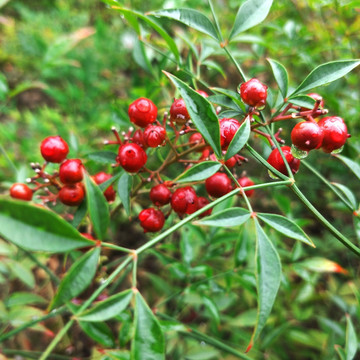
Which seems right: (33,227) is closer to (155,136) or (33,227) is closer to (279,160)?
(155,136)

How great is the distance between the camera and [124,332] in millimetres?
879

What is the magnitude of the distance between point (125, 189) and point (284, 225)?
347 millimetres

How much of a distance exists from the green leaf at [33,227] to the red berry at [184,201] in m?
0.29

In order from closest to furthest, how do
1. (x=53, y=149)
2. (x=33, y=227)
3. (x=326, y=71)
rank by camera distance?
(x=33, y=227)
(x=326, y=71)
(x=53, y=149)

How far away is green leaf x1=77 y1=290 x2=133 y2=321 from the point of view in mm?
532

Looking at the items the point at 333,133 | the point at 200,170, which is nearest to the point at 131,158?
the point at 200,170

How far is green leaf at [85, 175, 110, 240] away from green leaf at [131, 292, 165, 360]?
0.14m

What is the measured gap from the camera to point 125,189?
Result: 0.76m

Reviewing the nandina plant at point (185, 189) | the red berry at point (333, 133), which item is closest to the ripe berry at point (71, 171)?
the nandina plant at point (185, 189)

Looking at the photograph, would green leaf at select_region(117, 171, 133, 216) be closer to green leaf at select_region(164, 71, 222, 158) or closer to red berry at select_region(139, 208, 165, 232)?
red berry at select_region(139, 208, 165, 232)

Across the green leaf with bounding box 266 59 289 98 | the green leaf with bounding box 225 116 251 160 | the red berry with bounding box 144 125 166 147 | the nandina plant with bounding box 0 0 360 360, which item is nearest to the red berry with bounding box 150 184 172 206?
the nandina plant with bounding box 0 0 360 360

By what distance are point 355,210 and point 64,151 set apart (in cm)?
74

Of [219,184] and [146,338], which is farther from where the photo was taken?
[219,184]

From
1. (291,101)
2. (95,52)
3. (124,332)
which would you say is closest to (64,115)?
(95,52)
